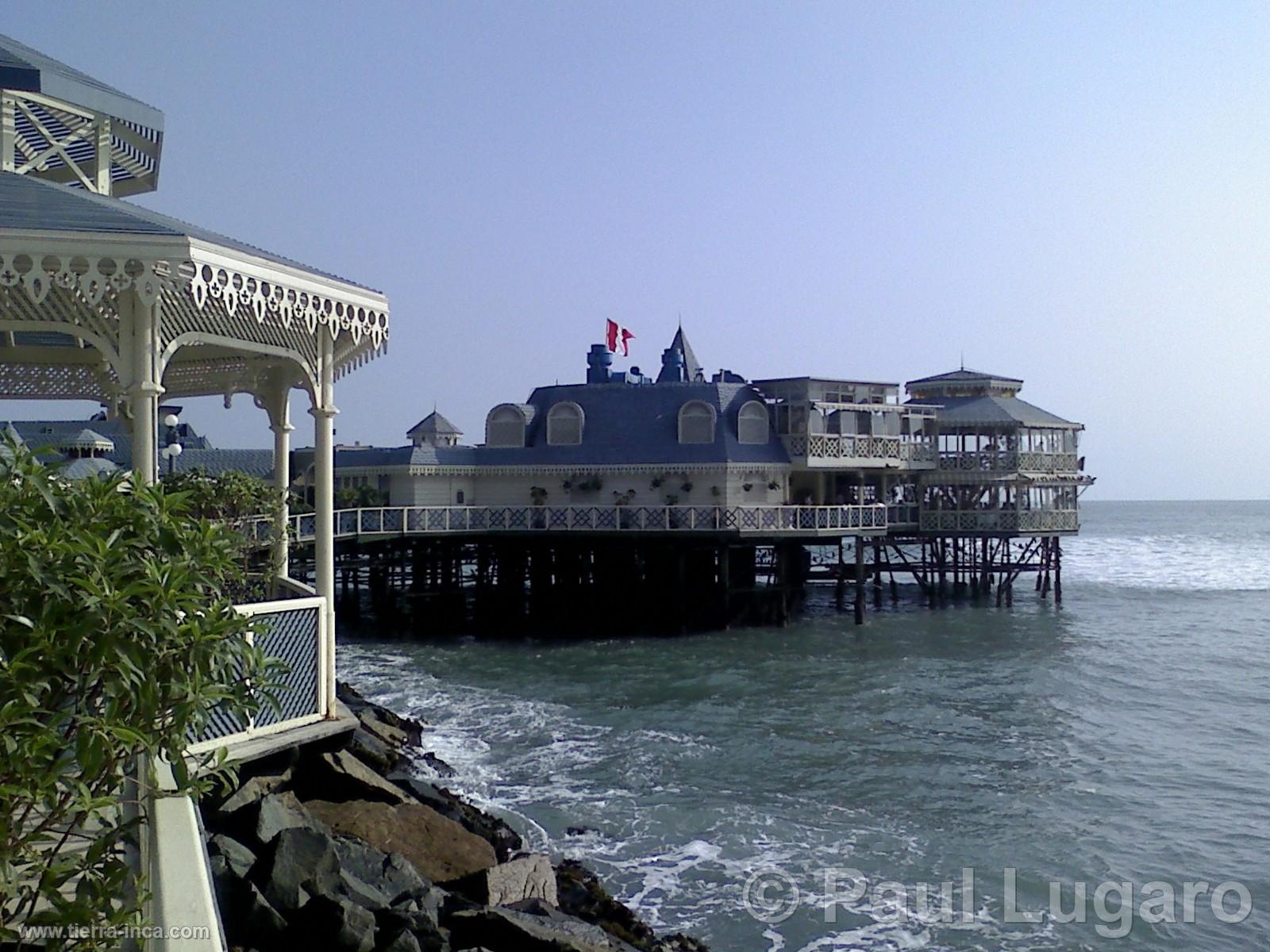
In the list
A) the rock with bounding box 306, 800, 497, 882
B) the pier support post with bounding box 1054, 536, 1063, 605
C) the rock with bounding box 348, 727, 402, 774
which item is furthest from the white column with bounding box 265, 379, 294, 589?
the pier support post with bounding box 1054, 536, 1063, 605

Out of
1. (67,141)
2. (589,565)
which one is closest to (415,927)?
(67,141)

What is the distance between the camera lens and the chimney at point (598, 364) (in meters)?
40.8

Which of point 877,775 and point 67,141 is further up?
point 67,141

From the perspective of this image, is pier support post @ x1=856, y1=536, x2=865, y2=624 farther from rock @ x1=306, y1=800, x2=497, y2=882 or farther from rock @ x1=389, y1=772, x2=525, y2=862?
rock @ x1=306, y1=800, x2=497, y2=882

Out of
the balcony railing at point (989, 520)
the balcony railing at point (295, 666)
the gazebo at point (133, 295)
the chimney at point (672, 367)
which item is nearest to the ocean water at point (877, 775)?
the balcony railing at point (295, 666)

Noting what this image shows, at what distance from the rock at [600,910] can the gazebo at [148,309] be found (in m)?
2.65

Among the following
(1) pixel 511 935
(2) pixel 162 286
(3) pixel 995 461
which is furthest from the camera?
(3) pixel 995 461

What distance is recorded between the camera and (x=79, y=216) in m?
7.76

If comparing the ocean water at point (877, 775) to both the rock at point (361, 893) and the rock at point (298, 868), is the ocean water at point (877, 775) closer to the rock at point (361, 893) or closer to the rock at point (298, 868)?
the rock at point (361, 893)

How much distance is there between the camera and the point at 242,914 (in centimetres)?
688

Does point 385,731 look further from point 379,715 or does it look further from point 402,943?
point 402,943

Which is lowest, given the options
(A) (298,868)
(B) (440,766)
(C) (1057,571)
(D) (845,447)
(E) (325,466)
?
(B) (440,766)

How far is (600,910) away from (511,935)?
2051 millimetres

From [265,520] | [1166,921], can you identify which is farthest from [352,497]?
[1166,921]
